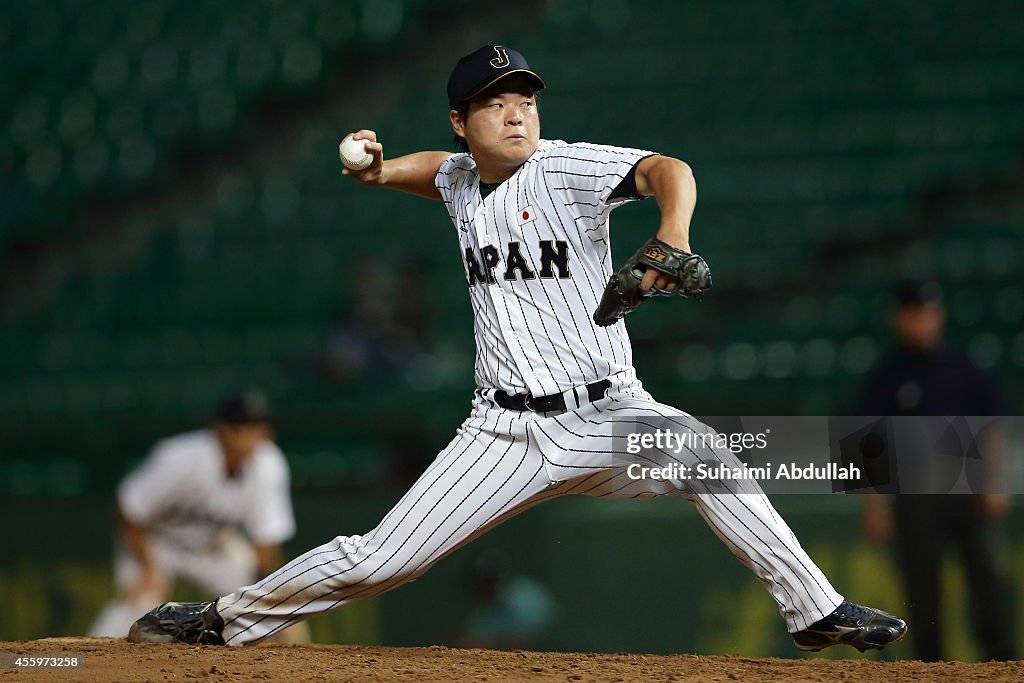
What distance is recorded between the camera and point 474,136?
11.6 feet

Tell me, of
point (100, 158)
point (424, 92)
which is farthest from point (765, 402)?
point (100, 158)

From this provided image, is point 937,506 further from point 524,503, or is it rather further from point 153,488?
point 153,488

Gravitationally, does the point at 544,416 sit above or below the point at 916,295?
below

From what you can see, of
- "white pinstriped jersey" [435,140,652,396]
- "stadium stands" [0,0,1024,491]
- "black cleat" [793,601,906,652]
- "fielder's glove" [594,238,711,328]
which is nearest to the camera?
"fielder's glove" [594,238,711,328]

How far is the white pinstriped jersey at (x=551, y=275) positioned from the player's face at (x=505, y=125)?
0.28 ft

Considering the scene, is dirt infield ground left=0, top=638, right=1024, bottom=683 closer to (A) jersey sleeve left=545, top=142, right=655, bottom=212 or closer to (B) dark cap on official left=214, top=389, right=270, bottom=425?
(A) jersey sleeve left=545, top=142, right=655, bottom=212

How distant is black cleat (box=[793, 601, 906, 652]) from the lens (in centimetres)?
322

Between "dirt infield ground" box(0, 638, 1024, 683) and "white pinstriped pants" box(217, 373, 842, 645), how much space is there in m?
0.18

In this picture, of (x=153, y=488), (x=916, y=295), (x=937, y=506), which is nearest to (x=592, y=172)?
(x=916, y=295)

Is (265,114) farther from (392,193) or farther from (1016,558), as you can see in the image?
(1016,558)

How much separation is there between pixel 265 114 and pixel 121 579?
3.99 meters

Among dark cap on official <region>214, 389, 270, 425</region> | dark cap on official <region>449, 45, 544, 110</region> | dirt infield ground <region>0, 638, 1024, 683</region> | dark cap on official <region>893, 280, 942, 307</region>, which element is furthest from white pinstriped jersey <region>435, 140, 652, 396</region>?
dark cap on official <region>214, 389, 270, 425</region>

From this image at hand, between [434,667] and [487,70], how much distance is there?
4.95ft

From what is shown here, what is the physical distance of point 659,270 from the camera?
2.90 meters
